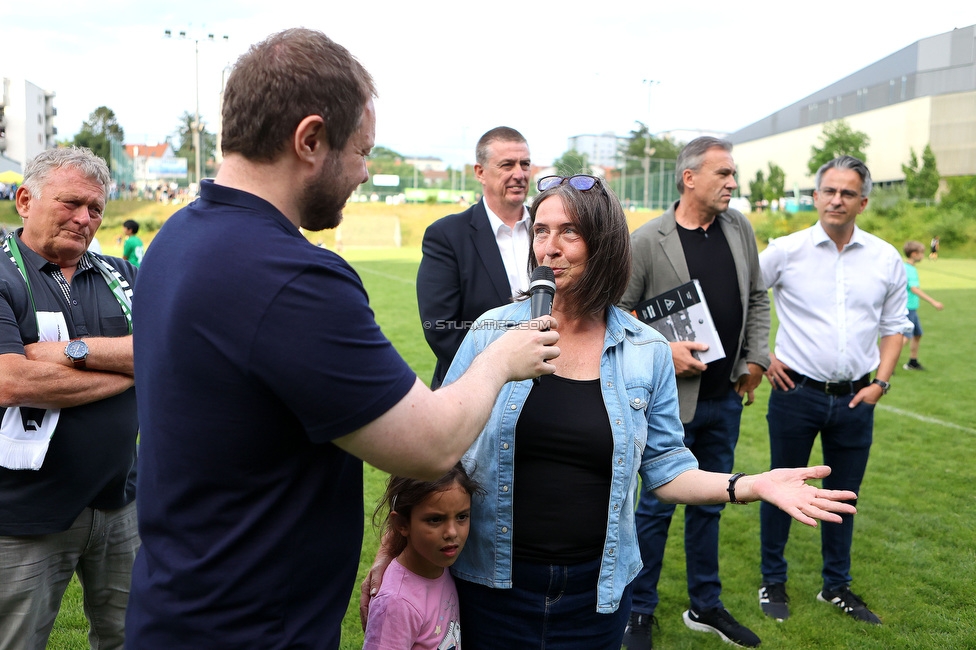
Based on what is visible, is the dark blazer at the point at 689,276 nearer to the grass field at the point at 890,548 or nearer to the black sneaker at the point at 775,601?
the black sneaker at the point at 775,601

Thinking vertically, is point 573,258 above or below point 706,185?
below

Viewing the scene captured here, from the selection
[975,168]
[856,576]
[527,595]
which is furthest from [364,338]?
[975,168]

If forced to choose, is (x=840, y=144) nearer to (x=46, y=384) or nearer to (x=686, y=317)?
(x=686, y=317)

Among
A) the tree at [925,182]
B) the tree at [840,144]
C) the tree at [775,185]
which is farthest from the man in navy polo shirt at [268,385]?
the tree at [775,185]

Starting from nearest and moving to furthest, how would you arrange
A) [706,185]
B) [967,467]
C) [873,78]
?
[706,185] → [967,467] → [873,78]

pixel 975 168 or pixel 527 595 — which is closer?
pixel 527 595

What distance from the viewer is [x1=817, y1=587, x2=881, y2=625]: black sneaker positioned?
5098 mm

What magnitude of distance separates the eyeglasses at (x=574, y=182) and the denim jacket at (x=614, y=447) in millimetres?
473

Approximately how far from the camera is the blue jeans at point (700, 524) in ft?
15.7

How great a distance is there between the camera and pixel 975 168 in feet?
213

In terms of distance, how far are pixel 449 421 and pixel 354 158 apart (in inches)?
25.7

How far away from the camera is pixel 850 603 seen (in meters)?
5.20

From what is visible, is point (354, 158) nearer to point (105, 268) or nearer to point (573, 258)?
point (573, 258)

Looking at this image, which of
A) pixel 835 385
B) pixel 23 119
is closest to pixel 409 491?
pixel 835 385
